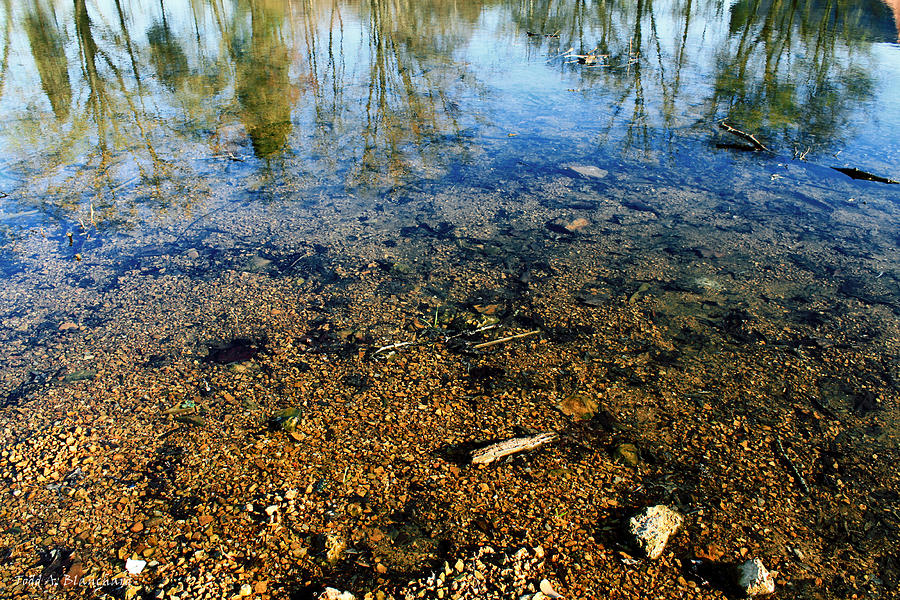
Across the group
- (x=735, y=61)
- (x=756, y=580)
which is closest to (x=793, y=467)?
(x=756, y=580)

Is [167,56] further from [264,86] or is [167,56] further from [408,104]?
[408,104]

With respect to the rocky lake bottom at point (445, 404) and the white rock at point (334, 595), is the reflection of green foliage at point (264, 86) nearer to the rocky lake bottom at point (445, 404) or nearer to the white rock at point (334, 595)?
the rocky lake bottom at point (445, 404)

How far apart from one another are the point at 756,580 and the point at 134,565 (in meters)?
1.68

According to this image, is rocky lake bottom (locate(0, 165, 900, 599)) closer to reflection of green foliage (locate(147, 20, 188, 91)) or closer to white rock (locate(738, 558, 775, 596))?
white rock (locate(738, 558, 775, 596))

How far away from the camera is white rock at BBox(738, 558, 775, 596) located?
1.48m

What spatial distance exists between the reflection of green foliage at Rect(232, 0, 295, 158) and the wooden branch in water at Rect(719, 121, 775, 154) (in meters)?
3.80

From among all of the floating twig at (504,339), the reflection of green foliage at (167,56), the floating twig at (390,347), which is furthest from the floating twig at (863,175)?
the reflection of green foliage at (167,56)

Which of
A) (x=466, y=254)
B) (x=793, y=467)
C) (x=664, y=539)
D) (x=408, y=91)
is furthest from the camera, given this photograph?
(x=408, y=91)

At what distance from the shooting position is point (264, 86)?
6137 mm

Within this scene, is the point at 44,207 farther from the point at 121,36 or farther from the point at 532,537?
the point at 121,36

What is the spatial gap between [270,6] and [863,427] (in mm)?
13502

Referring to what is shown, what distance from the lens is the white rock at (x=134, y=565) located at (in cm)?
149

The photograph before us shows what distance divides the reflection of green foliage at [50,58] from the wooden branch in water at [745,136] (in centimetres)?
591

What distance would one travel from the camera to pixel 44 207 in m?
3.43
